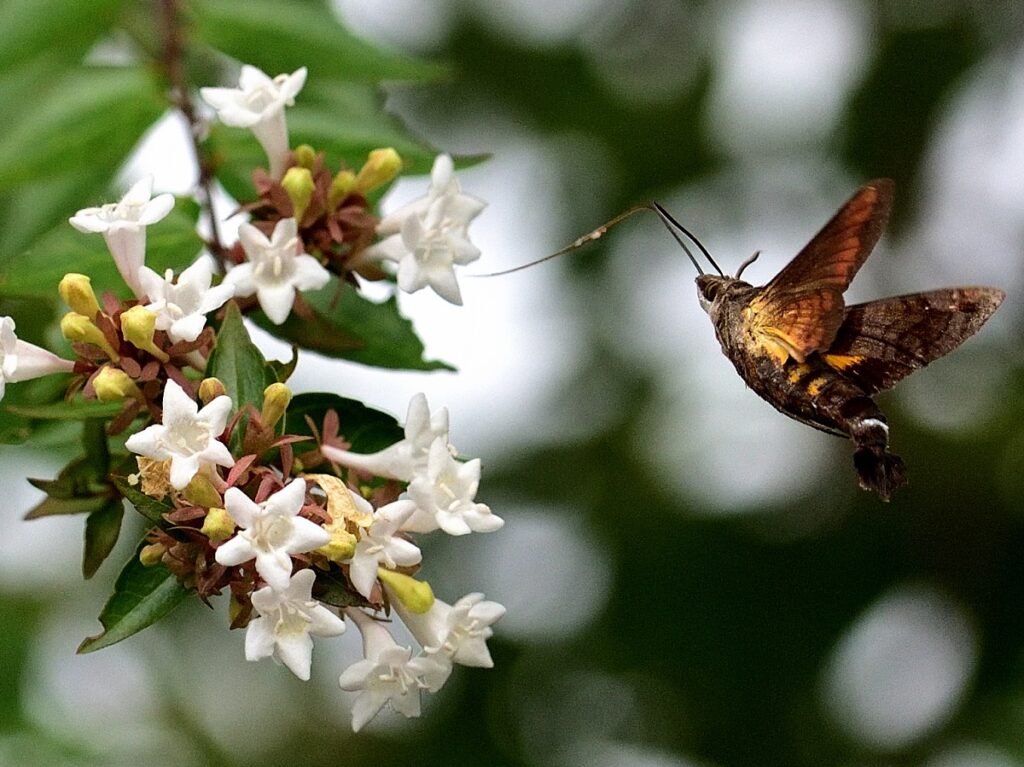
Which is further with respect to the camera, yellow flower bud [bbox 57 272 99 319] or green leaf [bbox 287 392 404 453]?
green leaf [bbox 287 392 404 453]

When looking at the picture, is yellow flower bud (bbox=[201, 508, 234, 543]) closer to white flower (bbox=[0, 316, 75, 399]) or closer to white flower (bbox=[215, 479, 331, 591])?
white flower (bbox=[215, 479, 331, 591])

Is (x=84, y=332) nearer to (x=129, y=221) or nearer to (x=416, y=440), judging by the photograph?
(x=129, y=221)

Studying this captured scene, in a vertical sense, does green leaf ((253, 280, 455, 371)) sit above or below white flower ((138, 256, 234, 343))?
below

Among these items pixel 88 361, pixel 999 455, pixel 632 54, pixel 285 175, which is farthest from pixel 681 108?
pixel 88 361

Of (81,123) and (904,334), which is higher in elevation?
(904,334)

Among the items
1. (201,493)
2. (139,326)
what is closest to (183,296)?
(139,326)

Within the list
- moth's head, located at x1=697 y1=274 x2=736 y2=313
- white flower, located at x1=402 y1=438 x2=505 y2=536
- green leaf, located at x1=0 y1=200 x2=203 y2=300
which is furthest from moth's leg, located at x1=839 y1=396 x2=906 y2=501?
green leaf, located at x1=0 y1=200 x2=203 y2=300

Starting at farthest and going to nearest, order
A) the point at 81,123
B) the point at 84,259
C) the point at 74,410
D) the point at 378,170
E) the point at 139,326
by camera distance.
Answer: the point at 81,123 < the point at 378,170 < the point at 84,259 < the point at 74,410 < the point at 139,326

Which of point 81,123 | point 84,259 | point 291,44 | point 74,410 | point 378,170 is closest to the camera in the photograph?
point 74,410
